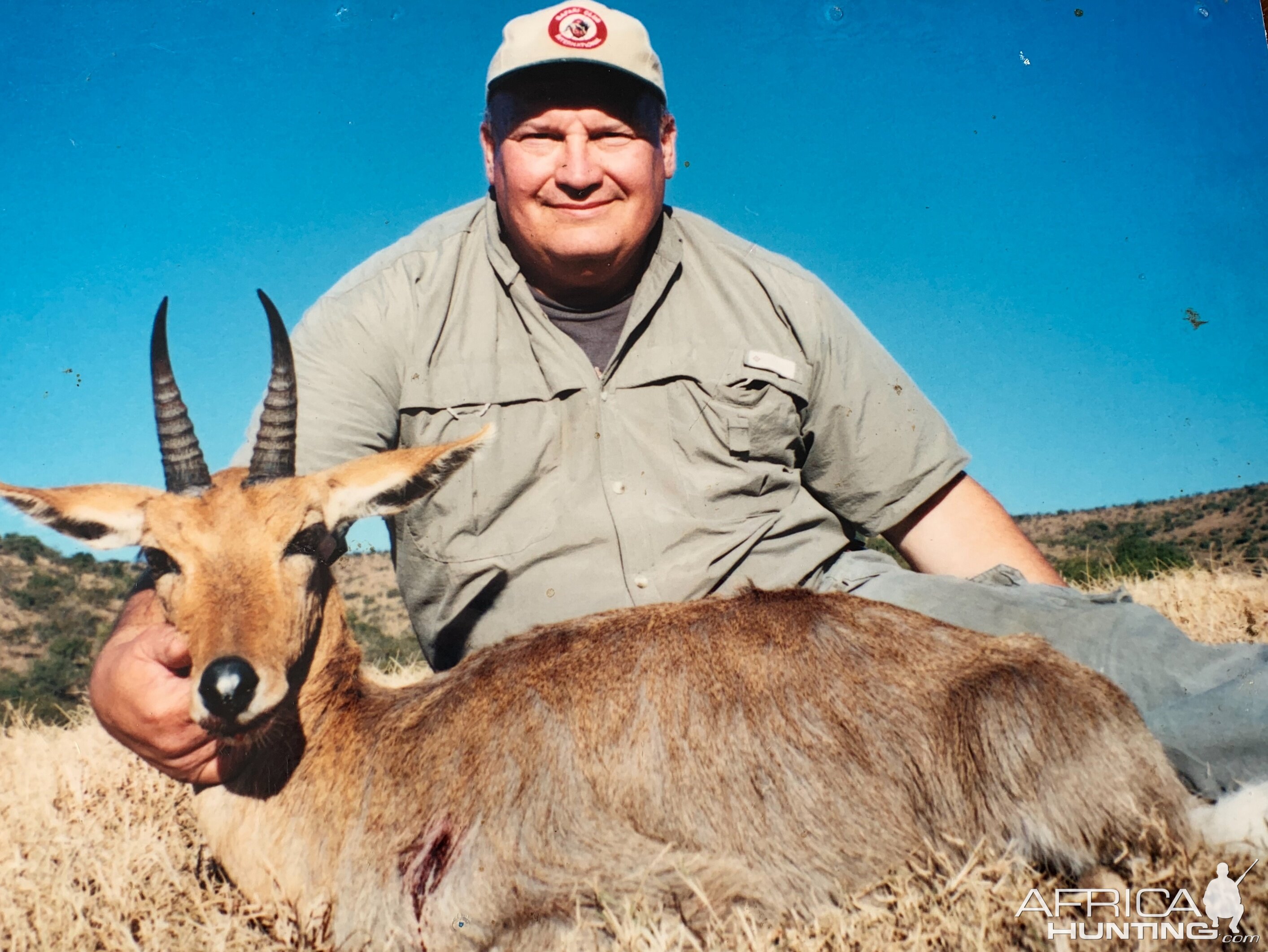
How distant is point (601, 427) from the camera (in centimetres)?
523

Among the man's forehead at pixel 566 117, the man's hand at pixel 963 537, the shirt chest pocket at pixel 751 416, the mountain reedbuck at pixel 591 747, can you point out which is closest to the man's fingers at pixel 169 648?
the mountain reedbuck at pixel 591 747

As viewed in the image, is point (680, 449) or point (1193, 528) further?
point (1193, 528)

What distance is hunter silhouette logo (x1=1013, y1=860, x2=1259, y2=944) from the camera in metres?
2.85

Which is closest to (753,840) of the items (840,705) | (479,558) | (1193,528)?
(840,705)

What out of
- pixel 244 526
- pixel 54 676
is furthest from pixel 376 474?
pixel 54 676

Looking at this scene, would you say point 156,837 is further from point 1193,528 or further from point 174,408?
point 1193,528

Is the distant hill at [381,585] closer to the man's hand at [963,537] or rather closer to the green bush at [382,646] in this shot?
the green bush at [382,646]

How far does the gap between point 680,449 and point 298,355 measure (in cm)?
216

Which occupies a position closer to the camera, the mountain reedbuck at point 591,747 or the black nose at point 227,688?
the black nose at point 227,688

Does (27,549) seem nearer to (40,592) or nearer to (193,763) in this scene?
(40,592)

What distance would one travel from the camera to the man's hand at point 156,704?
3.62 m

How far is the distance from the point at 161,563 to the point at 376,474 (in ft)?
3.05

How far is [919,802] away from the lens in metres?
3.51

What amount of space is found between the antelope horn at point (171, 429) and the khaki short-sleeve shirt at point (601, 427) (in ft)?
3.08
